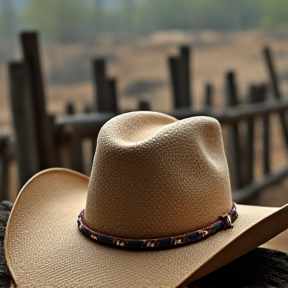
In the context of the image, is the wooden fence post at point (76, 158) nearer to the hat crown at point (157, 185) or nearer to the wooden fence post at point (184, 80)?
the wooden fence post at point (184, 80)

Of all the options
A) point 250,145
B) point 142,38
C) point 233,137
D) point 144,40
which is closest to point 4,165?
point 233,137

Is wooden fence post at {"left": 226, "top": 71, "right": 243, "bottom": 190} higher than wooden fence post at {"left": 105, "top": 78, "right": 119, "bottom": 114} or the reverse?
the reverse

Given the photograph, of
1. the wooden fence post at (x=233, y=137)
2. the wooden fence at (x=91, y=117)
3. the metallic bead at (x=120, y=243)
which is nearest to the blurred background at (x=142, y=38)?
the wooden fence at (x=91, y=117)

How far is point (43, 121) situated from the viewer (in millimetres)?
3160

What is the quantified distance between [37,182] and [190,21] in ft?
69.7

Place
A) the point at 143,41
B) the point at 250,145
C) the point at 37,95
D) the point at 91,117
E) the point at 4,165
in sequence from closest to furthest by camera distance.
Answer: the point at 37,95
the point at 91,117
the point at 4,165
the point at 250,145
the point at 143,41

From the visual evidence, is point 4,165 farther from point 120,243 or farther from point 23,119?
point 120,243

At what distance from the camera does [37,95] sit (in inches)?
124

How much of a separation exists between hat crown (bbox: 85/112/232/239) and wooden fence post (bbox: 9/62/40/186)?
1950 millimetres

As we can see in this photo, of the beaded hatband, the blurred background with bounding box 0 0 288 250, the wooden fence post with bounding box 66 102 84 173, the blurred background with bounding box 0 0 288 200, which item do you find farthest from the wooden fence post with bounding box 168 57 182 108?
the blurred background with bounding box 0 0 288 200

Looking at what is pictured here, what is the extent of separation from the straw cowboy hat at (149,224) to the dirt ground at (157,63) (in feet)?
50.5

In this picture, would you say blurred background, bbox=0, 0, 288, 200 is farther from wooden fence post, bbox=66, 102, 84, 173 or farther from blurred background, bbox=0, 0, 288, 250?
wooden fence post, bbox=66, 102, 84, 173

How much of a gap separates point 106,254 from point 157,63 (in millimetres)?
20164

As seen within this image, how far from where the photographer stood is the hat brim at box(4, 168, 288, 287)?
110 centimetres
